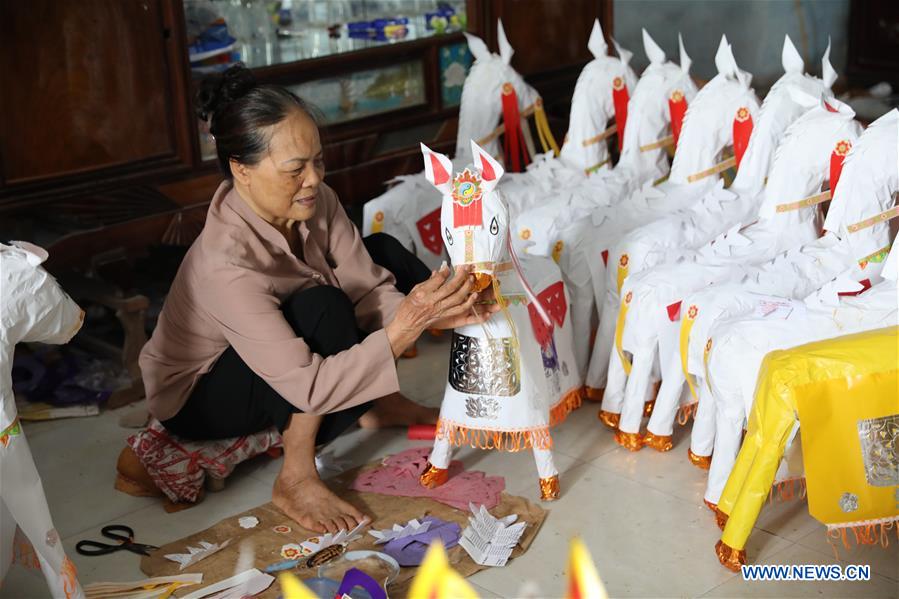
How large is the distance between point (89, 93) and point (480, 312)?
1.84 meters

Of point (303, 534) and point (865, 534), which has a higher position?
point (865, 534)

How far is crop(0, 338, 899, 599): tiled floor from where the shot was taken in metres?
2.41

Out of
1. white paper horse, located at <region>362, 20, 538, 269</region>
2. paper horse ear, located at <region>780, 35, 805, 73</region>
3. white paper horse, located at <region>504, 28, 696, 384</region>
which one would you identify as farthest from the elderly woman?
paper horse ear, located at <region>780, 35, 805, 73</region>

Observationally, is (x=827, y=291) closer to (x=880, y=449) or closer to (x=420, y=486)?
(x=880, y=449)

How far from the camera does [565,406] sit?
3.02 meters

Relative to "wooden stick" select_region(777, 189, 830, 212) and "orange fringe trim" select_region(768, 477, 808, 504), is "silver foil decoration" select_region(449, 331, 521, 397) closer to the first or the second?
"orange fringe trim" select_region(768, 477, 808, 504)

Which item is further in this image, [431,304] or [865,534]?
[431,304]

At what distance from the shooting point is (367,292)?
2.97 m

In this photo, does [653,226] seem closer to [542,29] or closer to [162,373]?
[162,373]

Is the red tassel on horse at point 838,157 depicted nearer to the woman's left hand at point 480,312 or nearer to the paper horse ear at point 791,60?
the paper horse ear at point 791,60

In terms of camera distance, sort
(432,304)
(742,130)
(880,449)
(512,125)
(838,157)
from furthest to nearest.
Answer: (512,125), (742,130), (838,157), (432,304), (880,449)

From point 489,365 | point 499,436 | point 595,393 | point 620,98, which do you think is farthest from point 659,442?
point 620,98

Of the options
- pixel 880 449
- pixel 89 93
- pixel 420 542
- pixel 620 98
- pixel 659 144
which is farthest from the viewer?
pixel 620 98

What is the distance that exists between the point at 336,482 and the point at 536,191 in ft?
4.53
